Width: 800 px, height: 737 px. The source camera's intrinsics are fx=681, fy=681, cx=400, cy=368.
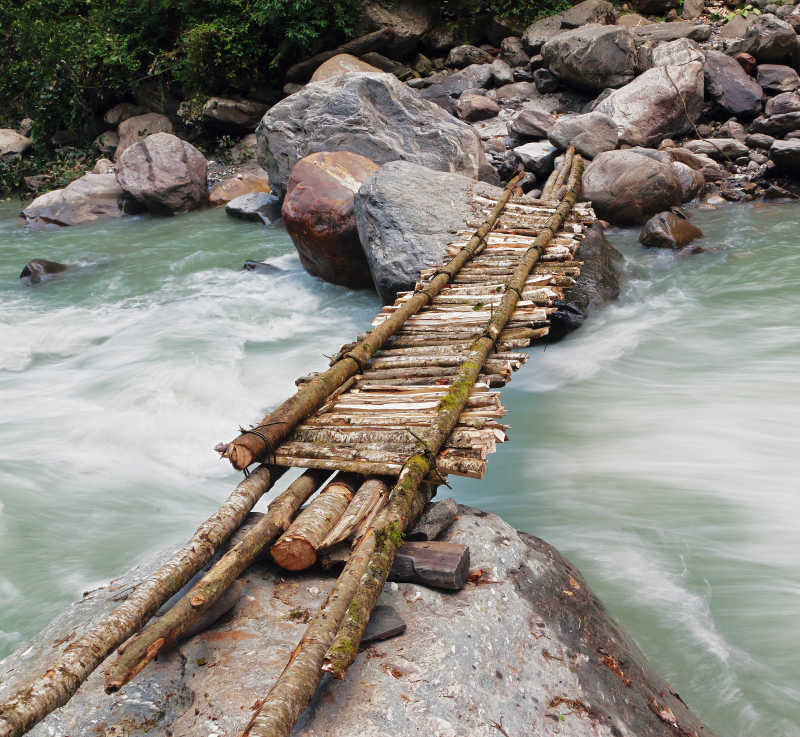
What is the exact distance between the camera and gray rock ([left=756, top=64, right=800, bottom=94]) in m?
11.9

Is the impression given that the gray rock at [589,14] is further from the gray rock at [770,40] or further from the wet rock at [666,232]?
the wet rock at [666,232]

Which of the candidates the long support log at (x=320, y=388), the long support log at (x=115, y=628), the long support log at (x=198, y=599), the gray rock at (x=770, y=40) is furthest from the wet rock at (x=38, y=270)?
the gray rock at (x=770, y=40)

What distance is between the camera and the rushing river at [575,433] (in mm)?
3381

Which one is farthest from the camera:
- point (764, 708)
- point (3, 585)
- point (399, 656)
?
point (3, 585)

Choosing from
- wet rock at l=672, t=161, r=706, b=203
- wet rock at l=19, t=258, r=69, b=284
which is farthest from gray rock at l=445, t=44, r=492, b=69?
wet rock at l=19, t=258, r=69, b=284

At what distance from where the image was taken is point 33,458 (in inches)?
203

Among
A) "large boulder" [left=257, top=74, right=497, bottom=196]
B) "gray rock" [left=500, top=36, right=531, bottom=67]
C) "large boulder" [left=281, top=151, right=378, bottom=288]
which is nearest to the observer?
"large boulder" [left=281, top=151, right=378, bottom=288]

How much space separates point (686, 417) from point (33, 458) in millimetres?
4916

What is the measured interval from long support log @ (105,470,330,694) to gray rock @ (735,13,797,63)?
43.5ft

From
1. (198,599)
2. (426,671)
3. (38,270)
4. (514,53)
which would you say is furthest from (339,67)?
(426,671)

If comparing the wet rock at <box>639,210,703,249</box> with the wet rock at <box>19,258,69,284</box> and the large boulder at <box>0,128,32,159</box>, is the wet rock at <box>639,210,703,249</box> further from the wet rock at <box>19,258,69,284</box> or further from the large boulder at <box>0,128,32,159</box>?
the large boulder at <box>0,128,32,159</box>

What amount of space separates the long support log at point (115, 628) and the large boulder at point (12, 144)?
1782cm

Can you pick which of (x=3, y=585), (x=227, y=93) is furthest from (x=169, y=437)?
(x=227, y=93)

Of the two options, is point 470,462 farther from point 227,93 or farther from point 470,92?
point 227,93
